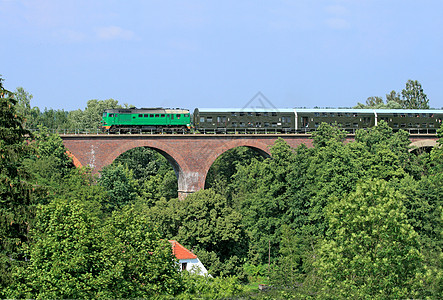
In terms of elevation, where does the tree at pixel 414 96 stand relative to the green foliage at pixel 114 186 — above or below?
above

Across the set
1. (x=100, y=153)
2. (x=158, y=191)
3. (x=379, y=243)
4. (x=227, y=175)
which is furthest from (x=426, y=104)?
(x=379, y=243)

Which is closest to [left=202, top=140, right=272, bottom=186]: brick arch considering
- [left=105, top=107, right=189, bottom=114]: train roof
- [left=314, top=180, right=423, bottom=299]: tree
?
[left=105, top=107, right=189, bottom=114]: train roof

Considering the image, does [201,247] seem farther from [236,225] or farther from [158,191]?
[158,191]

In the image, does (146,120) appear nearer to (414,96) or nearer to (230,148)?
(230,148)

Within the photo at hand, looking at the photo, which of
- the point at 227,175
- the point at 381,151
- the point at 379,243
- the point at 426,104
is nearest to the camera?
the point at 379,243

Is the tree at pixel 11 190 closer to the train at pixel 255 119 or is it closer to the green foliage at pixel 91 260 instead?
the green foliage at pixel 91 260

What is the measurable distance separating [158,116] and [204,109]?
5.47 meters

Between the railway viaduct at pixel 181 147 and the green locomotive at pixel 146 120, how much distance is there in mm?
3207

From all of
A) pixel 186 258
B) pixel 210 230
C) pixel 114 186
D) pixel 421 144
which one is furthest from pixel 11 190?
pixel 421 144

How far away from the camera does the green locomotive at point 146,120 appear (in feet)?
202

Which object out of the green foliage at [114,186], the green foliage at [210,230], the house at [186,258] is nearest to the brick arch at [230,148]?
the green foliage at [114,186]

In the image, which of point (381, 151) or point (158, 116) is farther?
point (158, 116)

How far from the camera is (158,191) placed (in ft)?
262

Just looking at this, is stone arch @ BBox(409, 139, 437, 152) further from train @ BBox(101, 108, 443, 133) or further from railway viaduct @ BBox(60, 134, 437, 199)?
railway viaduct @ BBox(60, 134, 437, 199)
